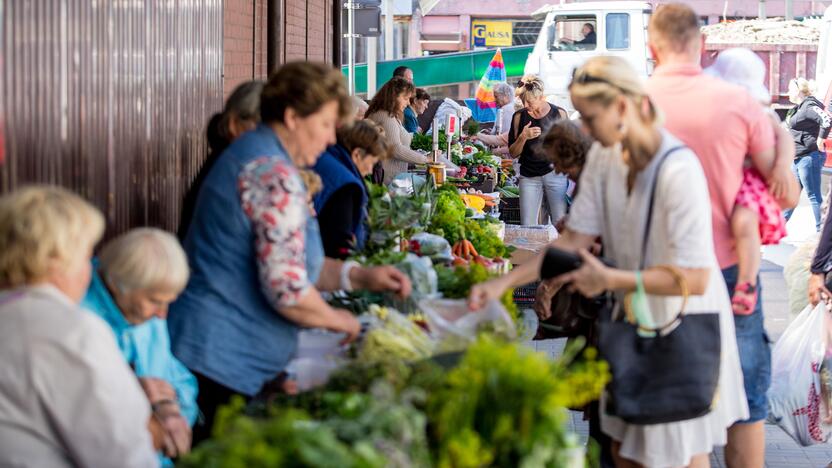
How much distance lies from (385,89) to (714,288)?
6323mm

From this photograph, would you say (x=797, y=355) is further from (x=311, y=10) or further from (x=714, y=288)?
(x=311, y=10)

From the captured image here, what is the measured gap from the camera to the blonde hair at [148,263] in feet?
10.3

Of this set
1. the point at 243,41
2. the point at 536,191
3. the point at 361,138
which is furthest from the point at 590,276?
the point at 536,191

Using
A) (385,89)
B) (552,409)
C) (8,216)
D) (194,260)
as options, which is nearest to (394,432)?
(552,409)

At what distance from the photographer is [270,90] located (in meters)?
3.58

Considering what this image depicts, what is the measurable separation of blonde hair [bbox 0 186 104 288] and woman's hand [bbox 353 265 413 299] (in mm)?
1454

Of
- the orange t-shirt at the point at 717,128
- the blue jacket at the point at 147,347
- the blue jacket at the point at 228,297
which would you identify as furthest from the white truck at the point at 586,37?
the blue jacket at the point at 147,347

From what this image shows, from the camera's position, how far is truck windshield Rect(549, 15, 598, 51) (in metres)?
24.5

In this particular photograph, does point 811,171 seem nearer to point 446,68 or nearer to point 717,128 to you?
point 446,68

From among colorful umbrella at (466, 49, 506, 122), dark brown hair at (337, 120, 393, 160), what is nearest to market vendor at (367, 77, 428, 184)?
dark brown hair at (337, 120, 393, 160)

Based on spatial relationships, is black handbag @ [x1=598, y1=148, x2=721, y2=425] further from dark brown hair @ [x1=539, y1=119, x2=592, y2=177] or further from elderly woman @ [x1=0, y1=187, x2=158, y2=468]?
dark brown hair @ [x1=539, y1=119, x2=592, y2=177]

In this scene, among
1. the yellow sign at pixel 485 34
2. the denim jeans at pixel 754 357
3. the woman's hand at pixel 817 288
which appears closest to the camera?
Answer: the denim jeans at pixel 754 357

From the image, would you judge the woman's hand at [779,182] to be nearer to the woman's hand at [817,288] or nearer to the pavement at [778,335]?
the woman's hand at [817,288]

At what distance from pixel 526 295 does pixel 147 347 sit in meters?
4.79
